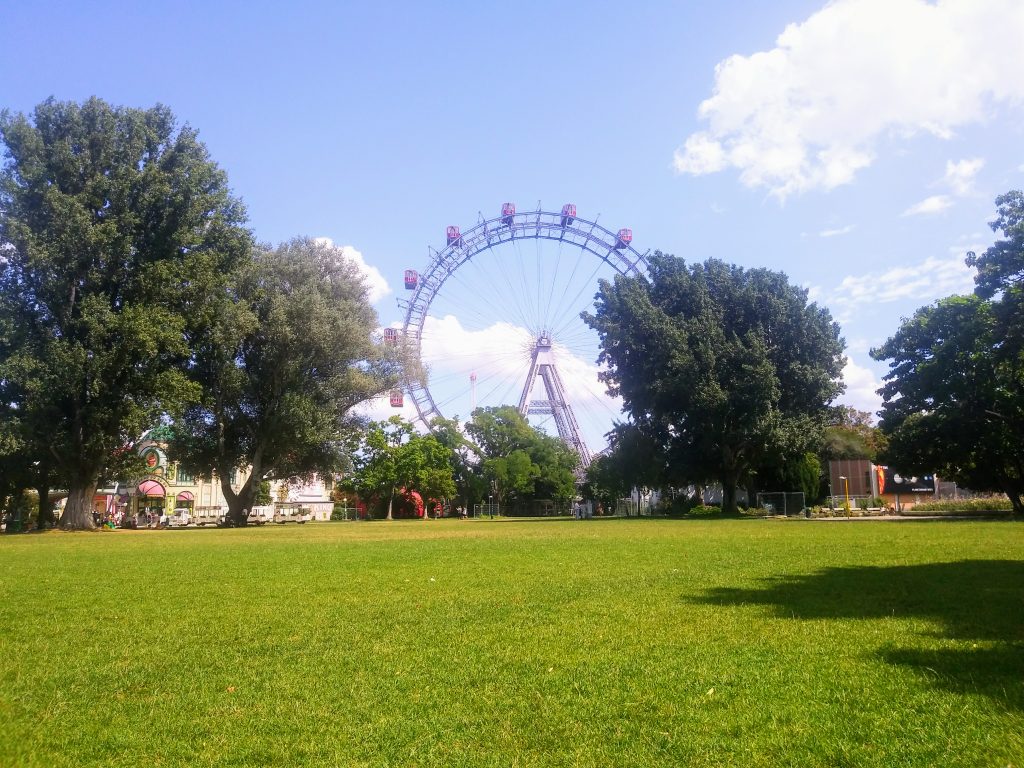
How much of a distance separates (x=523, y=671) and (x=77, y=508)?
34.5m

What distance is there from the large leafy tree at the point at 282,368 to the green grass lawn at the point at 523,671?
27936 mm

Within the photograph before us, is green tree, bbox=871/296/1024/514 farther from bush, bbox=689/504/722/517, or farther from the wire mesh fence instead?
bush, bbox=689/504/722/517

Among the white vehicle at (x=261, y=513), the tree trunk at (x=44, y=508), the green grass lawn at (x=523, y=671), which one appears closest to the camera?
the green grass lawn at (x=523, y=671)

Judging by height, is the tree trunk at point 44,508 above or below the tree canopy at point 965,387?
below

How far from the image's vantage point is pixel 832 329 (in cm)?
4681

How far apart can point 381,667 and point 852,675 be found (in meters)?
3.18

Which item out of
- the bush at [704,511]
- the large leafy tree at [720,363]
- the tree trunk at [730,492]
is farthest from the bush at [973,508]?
the bush at [704,511]

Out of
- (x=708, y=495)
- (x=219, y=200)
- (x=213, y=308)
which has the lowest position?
(x=708, y=495)

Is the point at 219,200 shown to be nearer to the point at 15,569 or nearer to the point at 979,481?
the point at 15,569

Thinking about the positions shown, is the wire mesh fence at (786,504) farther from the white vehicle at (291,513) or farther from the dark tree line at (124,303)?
the white vehicle at (291,513)

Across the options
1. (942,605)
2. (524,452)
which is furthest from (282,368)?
(524,452)

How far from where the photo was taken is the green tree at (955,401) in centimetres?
3472

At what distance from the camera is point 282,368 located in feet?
129

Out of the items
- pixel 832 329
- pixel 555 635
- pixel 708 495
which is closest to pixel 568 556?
pixel 555 635
